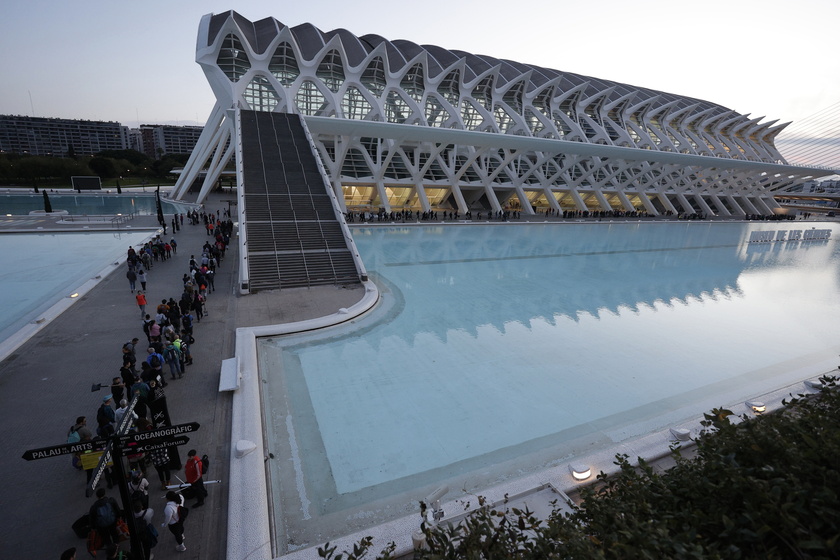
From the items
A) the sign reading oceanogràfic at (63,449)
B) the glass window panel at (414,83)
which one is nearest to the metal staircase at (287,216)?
the sign reading oceanogràfic at (63,449)

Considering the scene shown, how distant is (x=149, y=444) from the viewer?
10.4 ft

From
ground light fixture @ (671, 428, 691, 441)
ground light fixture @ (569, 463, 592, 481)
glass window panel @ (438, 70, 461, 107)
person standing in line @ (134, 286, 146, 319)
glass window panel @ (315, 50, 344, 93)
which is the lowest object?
ground light fixture @ (569, 463, 592, 481)

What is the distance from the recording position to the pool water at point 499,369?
5.41 meters

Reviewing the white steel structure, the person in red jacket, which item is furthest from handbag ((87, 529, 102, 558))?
the white steel structure

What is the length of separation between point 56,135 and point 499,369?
15830 centimetres

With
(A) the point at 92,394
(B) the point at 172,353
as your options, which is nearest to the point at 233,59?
(B) the point at 172,353

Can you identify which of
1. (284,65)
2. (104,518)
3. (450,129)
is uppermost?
(284,65)

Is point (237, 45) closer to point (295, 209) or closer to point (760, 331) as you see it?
point (295, 209)

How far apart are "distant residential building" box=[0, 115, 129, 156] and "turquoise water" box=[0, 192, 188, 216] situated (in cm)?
8907

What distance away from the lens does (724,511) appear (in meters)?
2.29

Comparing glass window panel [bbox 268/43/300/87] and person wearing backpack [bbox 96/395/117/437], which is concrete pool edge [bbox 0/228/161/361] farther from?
glass window panel [bbox 268/43/300/87]

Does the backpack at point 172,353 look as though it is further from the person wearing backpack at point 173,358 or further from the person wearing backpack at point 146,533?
the person wearing backpack at point 146,533

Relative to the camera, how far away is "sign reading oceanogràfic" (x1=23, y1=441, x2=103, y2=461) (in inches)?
109

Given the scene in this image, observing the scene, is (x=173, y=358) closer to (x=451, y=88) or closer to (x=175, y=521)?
(x=175, y=521)
